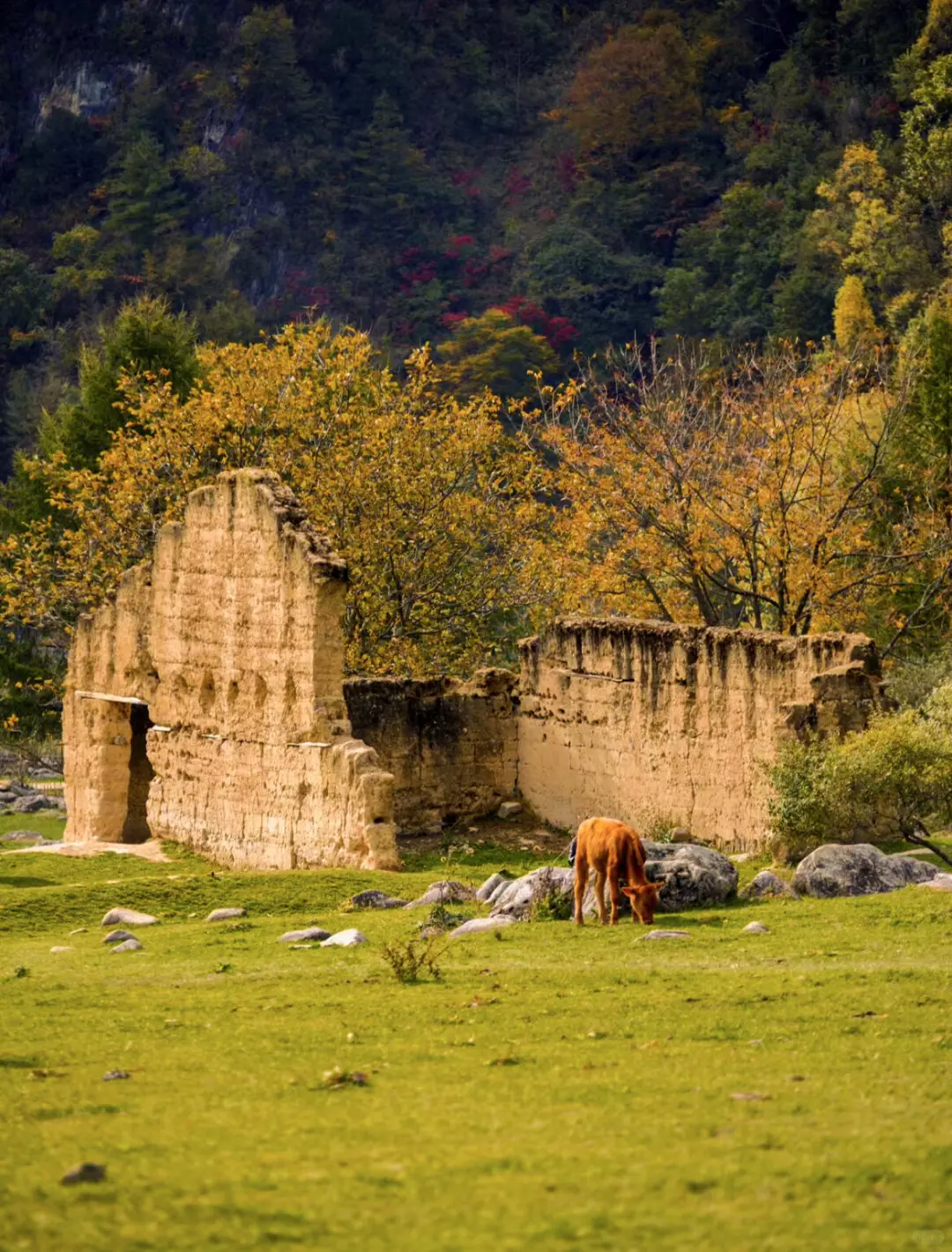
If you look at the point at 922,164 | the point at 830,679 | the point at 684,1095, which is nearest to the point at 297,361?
the point at 830,679

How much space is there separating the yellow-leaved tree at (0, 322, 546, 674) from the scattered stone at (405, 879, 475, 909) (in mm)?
11741

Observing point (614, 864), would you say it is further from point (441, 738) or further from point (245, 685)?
point (441, 738)

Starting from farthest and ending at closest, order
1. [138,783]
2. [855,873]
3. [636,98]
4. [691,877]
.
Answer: [636,98] → [138,783] → [855,873] → [691,877]

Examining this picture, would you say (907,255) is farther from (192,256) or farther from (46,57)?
(46,57)

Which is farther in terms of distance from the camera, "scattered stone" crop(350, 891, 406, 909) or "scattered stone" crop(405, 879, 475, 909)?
"scattered stone" crop(350, 891, 406, 909)

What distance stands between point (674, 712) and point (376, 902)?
16.4 ft

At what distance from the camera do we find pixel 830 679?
20.9 m

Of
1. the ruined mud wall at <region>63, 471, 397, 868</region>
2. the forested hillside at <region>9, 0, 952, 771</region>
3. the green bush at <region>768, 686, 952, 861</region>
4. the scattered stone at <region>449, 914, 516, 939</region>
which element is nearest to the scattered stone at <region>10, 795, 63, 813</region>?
the forested hillside at <region>9, 0, 952, 771</region>

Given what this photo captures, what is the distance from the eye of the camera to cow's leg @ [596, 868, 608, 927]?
1653cm

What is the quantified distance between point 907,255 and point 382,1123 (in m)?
52.7

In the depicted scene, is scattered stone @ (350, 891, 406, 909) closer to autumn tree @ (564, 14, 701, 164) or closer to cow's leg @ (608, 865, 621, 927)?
cow's leg @ (608, 865, 621, 927)

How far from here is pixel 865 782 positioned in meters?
19.3

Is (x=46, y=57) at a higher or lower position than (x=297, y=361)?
higher

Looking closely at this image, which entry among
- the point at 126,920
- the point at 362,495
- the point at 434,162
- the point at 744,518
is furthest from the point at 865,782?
the point at 434,162
